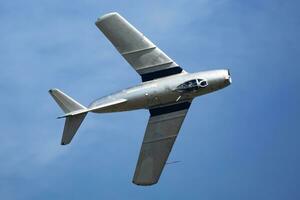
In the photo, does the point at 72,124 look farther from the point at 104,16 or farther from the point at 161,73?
the point at 104,16

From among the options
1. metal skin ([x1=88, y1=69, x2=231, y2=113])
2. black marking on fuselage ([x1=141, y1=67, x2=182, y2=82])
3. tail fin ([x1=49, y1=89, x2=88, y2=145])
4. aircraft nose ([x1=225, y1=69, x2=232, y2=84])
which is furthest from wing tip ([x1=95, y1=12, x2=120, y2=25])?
aircraft nose ([x1=225, y1=69, x2=232, y2=84])

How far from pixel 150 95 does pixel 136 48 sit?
5073 mm

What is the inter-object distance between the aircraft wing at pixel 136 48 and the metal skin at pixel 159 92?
162cm

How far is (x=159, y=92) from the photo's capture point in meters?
55.8

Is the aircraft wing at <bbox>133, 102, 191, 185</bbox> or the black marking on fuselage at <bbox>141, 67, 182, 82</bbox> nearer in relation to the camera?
the black marking on fuselage at <bbox>141, 67, 182, 82</bbox>

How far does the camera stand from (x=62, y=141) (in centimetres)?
5709

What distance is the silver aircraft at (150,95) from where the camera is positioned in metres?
55.9

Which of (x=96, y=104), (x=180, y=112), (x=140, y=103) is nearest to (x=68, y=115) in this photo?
(x=96, y=104)

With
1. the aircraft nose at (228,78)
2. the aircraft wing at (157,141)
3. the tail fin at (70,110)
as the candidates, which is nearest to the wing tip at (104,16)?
the tail fin at (70,110)

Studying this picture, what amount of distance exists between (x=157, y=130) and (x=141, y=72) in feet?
18.8

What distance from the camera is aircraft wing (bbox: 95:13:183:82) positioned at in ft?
189

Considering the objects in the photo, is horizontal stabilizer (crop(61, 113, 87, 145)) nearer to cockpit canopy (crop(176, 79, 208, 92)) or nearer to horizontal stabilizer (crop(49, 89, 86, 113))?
horizontal stabilizer (crop(49, 89, 86, 113))

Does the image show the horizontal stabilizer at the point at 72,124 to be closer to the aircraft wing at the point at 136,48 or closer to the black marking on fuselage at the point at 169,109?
the black marking on fuselage at the point at 169,109

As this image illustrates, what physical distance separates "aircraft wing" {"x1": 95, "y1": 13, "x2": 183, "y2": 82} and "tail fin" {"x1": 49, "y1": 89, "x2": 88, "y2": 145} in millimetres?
6473
